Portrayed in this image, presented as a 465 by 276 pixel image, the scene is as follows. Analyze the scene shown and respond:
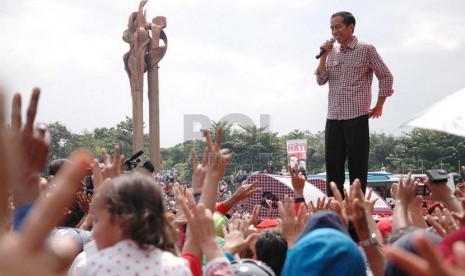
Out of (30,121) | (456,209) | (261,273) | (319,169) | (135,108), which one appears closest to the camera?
(30,121)

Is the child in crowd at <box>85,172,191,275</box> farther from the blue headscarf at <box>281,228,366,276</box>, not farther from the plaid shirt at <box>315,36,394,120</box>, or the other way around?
the plaid shirt at <box>315,36,394,120</box>

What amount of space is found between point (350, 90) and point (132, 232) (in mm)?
4149

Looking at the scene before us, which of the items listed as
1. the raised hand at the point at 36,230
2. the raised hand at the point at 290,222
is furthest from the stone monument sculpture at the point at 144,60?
the raised hand at the point at 36,230

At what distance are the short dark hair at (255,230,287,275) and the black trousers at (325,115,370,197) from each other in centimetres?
258

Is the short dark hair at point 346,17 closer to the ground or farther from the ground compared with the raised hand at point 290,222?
farther from the ground

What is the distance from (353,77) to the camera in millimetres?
5980

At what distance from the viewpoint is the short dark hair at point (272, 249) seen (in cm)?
336

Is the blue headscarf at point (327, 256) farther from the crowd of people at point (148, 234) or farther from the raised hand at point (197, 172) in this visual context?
the raised hand at point (197, 172)

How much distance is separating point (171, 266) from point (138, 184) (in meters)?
0.29

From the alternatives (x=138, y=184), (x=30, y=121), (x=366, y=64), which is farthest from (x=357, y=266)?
(x=366, y=64)

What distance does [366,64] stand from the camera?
594 centimetres

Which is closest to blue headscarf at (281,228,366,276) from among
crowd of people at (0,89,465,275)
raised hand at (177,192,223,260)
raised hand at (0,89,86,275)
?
crowd of people at (0,89,465,275)

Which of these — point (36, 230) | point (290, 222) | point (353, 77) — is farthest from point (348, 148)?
point (36, 230)

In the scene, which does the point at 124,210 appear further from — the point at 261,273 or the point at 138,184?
the point at 261,273
